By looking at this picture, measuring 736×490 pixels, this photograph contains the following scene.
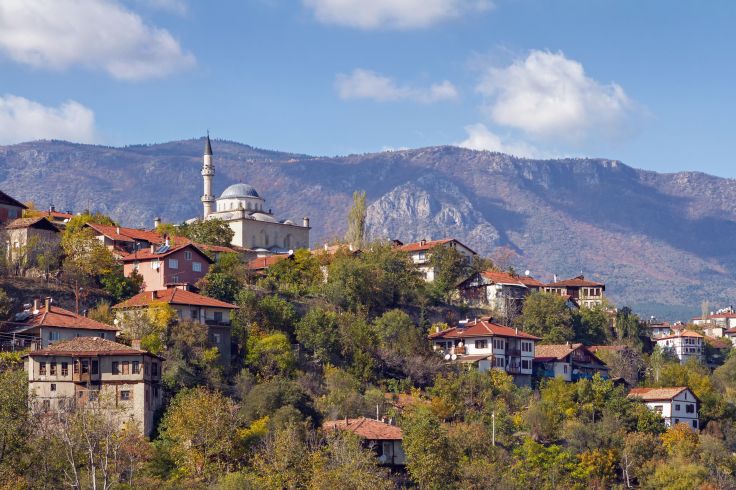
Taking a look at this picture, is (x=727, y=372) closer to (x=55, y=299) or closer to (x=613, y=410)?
(x=613, y=410)

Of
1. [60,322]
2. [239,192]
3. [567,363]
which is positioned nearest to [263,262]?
[567,363]

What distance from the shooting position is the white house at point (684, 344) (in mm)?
135625

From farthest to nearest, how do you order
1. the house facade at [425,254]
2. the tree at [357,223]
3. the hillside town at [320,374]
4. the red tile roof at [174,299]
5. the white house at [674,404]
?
the tree at [357,223], the house facade at [425,254], the white house at [674,404], the red tile roof at [174,299], the hillside town at [320,374]

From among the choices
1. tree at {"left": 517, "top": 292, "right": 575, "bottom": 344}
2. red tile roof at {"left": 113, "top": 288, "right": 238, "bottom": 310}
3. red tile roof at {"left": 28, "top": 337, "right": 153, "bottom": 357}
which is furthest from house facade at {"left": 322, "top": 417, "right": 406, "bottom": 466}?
tree at {"left": 517, "top": 292, "right": 575, "bottom": 344}

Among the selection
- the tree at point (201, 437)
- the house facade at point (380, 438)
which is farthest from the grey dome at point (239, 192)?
the tree at point (201, 437)

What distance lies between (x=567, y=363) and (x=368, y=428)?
32090 millimetres

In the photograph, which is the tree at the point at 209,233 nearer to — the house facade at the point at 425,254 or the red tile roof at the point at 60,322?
the house facade at the point at 425,254

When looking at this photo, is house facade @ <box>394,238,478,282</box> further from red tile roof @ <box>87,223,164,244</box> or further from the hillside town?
red tile roof @ <box>87,223,164,244</box>

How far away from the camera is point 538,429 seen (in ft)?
300

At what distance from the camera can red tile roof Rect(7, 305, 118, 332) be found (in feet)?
274

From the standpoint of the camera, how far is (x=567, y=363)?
10906cm

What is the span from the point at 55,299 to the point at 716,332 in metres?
96.1

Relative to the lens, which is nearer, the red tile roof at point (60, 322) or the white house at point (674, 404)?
the red tile roof at point (60, 322)

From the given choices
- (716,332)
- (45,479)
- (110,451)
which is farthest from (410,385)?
(716,332)
